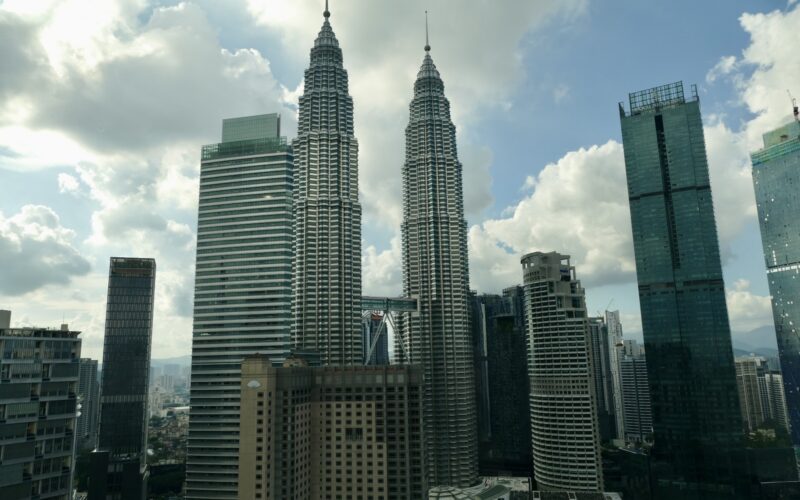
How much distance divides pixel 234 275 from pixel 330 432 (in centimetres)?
6785

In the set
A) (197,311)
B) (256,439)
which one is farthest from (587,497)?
(197,311)

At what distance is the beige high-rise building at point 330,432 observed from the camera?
108 m

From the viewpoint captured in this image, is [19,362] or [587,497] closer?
[19,362]

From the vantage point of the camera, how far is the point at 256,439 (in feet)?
352

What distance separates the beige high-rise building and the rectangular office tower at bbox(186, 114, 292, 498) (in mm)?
37755

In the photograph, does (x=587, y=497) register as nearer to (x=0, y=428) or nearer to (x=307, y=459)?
(x=307, y=459)

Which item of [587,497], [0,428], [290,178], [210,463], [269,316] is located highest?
[290,178]

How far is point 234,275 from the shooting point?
168500mm

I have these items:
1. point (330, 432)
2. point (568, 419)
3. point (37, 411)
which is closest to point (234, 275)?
point (330, 432)

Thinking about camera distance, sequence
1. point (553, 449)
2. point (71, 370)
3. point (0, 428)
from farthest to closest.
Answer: point (553, 449)
point (71, 370)
point (0, 428)

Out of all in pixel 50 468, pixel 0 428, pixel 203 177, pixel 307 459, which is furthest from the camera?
pixel 203 177

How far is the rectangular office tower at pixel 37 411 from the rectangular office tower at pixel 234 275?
237 feet

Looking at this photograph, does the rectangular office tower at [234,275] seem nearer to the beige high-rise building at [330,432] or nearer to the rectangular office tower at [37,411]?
the beige high-rise building at [330,432]

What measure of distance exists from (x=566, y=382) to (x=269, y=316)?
360ft
